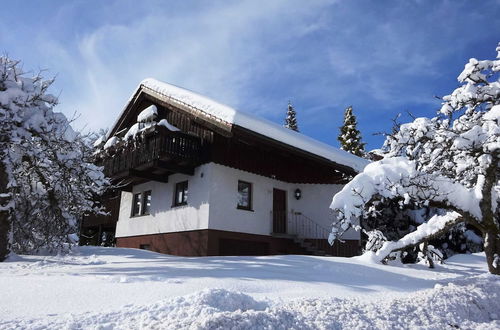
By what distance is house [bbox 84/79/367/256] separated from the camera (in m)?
15.1

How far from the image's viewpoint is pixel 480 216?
8.06m

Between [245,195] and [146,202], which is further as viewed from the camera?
[146,202]

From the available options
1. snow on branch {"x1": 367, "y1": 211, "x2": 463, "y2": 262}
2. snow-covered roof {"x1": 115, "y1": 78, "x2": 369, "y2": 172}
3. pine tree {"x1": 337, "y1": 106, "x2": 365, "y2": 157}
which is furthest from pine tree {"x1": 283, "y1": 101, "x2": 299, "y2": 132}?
snow on branch {"x1": 367, "y1": 211, "x2": 463, "y2": 262}

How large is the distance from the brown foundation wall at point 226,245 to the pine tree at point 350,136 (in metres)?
19.6

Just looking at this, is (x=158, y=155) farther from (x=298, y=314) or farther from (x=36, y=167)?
(x=298, y=314)

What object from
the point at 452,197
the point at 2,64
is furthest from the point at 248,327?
the point at 2,64

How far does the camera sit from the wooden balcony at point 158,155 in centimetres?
1503

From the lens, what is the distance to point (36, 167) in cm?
951

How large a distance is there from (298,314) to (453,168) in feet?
22.0

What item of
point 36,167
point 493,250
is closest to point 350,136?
point 493,250

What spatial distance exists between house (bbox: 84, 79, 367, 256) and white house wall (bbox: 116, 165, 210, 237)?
0.14ft

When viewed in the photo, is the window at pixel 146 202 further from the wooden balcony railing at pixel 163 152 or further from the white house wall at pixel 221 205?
the wooden balcony railing at pixel 163 152

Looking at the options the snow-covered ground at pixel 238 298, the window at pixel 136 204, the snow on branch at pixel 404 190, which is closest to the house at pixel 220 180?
the window at pixel 136 204

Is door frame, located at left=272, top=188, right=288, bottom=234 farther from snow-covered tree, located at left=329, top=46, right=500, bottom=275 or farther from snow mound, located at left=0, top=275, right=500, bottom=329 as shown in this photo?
snow mound, located at left=0, top=275, right=500, bottom=329
